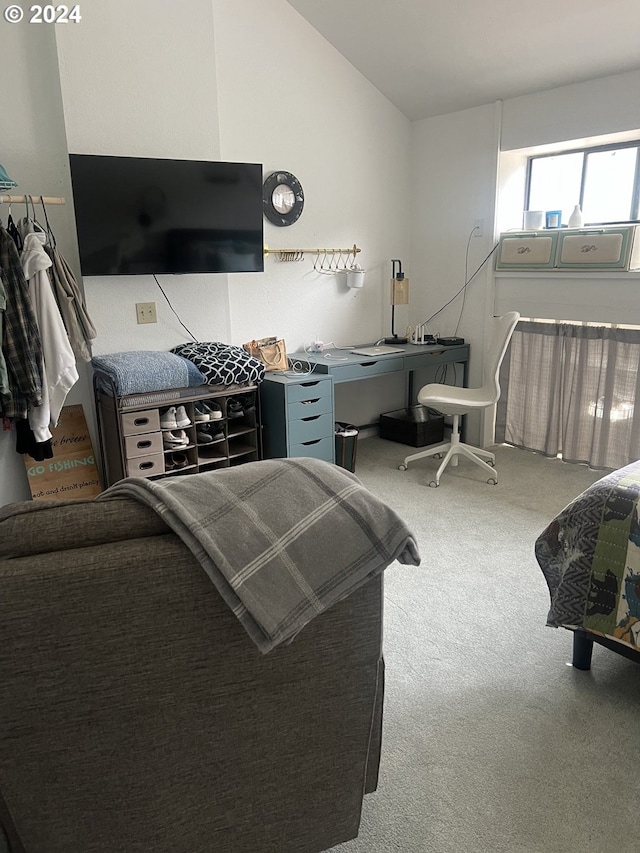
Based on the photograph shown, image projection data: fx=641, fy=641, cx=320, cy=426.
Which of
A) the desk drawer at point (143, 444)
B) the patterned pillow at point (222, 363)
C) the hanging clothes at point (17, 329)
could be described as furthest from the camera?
the patterned pillow at point (222, 363)

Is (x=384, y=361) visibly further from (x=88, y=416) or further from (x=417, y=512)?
(x=88, y=416)

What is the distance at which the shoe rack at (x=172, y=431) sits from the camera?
3127 millimetres

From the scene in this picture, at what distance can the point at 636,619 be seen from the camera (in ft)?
6.31

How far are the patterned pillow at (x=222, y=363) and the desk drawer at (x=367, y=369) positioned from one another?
0.55 metres

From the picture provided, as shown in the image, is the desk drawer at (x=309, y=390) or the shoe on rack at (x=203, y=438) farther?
the desk drawer at (x=309, y=390)

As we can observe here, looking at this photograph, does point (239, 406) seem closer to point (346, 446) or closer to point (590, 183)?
point (346, 446)

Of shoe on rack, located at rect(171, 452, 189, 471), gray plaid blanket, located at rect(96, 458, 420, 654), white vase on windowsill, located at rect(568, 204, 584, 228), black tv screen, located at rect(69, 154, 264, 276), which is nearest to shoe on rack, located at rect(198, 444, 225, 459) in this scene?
shoe on rack, located at rect(171, 452, 189, 471)

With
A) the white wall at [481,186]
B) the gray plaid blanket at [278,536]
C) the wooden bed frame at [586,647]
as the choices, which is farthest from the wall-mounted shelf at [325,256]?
the gray plaid blanket at [278,536]

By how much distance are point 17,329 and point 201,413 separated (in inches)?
39.3

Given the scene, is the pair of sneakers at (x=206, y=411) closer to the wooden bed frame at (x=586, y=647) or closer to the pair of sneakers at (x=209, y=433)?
the pair of sneakers at (x=209, y=433)

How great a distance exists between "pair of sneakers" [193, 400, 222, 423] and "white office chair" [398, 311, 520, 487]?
4.21 feet

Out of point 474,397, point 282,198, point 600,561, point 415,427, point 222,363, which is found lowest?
point 415,427

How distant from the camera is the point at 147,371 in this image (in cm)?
312

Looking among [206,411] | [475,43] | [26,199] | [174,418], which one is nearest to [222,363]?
[206,411]
